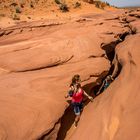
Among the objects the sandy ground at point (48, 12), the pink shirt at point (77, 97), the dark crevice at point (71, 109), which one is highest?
the pink shirt at point (77, 97)

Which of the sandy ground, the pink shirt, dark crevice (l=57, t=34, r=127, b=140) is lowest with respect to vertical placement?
the sandy ground

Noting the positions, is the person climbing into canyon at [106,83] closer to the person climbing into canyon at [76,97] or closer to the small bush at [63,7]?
the person climbing into canyon at [76,97]

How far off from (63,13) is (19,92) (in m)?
20.1

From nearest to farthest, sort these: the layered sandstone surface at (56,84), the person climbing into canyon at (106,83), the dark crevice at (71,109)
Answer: the layered sandstone surface at (56,84) → the dark crevice at (71,109) → the person climbing into canyon at (106,83)

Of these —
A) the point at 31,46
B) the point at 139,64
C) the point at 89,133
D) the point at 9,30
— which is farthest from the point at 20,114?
the point at 9,30

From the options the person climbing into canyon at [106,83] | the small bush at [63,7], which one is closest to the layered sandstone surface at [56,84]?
the person climbing into canyon at [106,83]

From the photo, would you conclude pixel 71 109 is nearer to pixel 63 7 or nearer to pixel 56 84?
pixel 56 84

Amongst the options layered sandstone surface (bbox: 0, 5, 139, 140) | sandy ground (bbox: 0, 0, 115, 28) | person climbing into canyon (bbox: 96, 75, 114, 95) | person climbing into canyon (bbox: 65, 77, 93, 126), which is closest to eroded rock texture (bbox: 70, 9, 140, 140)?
layered sandstone surface (bbox: 0, 5, 139, 140)

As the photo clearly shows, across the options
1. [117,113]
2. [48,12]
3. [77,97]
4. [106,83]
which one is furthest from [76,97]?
[48,12]

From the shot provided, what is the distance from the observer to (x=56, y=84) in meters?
7.44

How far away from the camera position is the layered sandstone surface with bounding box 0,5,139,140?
5.95 metres

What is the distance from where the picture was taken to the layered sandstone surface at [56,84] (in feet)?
19.5

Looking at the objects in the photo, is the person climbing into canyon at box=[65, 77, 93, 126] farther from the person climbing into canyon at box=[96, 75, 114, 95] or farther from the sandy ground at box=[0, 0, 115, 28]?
the sandy ground at box=[0, 0, 115, 28]

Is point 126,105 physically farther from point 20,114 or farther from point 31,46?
point 31,46
